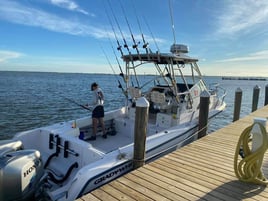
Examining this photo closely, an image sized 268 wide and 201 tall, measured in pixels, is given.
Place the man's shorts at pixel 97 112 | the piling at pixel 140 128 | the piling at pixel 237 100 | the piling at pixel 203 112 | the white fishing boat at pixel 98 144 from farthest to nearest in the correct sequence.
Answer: the piling at pixel 237 100
the man's shorts at pixel 97 112
the piling at pixel 203 112
the piling at pixel 140 128
the white fishing boat at pixel 98 144

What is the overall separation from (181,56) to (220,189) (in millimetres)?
3567

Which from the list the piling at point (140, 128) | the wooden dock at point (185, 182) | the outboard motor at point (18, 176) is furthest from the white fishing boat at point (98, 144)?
the wooden dock at point (185, 182)

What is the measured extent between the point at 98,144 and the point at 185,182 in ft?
8.67

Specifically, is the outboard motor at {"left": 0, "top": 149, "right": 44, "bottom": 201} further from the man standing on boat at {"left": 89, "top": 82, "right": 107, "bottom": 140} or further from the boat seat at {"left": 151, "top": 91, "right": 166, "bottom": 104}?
the boat seat at {"left": 151, "top": 91, "right": 166, "bottom": 104}

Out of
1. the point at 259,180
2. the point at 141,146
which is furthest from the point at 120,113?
the point at 259,180

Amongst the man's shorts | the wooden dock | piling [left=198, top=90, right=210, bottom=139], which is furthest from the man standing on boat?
piling [left=198, top=90, right=210, bottom=139]

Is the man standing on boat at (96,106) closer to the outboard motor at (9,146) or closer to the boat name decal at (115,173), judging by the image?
the boat name decal at (115,173)

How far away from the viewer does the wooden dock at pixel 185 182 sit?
2594mm

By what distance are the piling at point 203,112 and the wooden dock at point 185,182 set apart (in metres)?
1.21

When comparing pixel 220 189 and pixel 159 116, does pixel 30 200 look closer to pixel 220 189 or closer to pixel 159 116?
pixel 220 189

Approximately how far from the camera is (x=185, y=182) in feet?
9.51

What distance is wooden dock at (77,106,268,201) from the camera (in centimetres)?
259

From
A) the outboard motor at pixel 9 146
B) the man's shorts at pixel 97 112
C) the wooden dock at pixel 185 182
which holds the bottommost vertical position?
the wooden dock at pixel 185 182

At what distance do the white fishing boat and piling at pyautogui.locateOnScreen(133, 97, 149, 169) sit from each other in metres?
0.17
